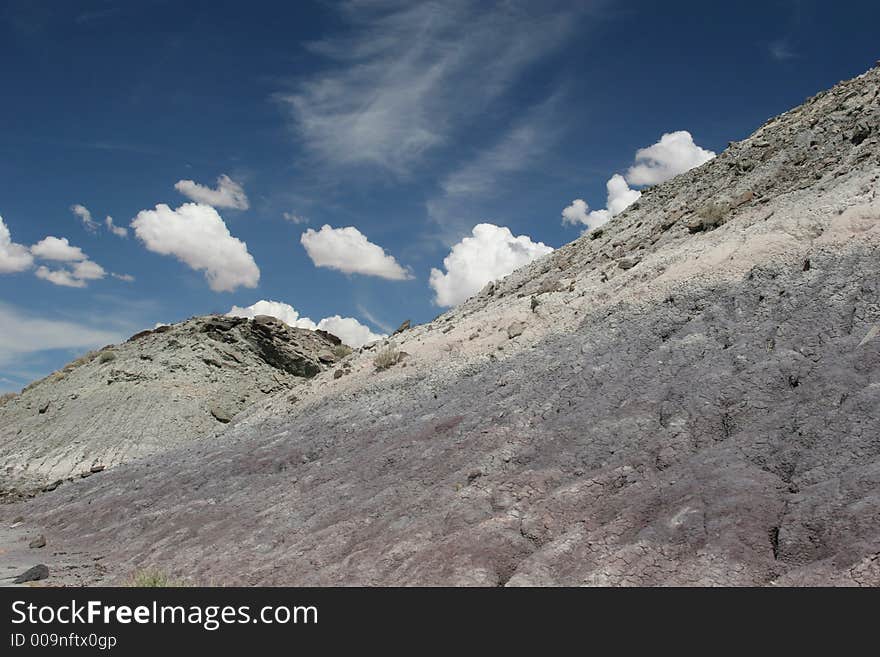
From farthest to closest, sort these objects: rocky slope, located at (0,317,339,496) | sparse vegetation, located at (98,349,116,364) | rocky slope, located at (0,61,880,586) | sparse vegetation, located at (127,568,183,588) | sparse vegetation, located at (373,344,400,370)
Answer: sparse vegetation, located at (98,349,116,364) → rocky slope, located at (0,317,339,496) → sparse vegetation, located at (373,344,400,370) → sparse vegetation, located at (127,568,183,588) → rocky slope, located at (0,61,880,586)

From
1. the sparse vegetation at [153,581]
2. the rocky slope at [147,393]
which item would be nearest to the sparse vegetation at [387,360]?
the rocky slope at [147,393]

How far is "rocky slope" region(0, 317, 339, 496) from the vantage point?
3145cm

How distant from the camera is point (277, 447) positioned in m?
18.4

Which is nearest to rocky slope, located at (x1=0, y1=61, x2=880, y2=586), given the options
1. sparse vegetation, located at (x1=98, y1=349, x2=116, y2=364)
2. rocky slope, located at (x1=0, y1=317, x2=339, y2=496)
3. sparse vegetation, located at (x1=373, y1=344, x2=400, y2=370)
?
sparse vegetation, located at (x1=373, y1=344, x2=400, y2=370)

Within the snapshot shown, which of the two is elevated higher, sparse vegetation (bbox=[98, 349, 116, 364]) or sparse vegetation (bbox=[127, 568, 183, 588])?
sparse vegetation (bbox=[98, 349, 116, 364])

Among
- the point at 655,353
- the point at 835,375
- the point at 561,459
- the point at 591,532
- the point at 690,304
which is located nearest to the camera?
the point at 591,532

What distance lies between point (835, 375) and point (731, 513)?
11.6ft

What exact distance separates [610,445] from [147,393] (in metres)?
31.0

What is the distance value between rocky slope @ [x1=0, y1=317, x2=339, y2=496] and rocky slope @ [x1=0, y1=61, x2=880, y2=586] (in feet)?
28.0

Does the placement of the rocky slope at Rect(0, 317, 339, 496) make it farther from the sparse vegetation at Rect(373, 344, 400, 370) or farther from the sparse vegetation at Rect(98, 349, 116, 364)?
the sparse vegetation at Rect(373, 344, 400, 370)

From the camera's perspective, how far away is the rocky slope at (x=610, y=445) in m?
8.28

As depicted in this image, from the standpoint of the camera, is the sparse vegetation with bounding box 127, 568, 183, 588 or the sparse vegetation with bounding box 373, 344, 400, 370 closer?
the sparse vegetation with bounding box 127, 568, 183, 588

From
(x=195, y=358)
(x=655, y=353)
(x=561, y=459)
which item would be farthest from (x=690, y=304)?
(x=195, y=358)
